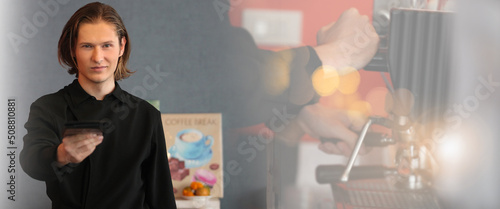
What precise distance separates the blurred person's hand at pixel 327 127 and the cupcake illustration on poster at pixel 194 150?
1.18 ft

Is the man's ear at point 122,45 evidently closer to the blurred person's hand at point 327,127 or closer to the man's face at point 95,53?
the man's face at point 95,53

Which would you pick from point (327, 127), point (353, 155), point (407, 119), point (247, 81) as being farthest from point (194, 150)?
point (407, 119)

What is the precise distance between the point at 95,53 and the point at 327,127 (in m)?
2.15

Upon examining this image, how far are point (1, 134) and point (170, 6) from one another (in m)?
1.09

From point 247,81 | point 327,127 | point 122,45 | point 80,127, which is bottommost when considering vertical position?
point 327,127

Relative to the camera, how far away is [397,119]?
3.11 m

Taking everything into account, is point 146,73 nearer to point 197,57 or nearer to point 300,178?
point 197,57

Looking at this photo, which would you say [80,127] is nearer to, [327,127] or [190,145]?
[190,145]

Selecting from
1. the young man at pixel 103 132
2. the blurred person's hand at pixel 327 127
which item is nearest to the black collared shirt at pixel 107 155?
the young man at pixel 103 132

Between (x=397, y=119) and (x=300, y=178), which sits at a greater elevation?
(x=397, y=119)

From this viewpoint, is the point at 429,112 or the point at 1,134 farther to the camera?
the point at 429,112

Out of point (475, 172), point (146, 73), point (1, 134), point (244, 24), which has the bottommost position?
point (475, 172)

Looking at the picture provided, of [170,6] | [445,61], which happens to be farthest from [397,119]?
[170,6]

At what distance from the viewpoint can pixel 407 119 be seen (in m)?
3.11
